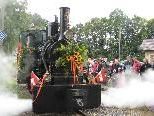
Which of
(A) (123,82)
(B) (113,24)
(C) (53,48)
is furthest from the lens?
(B) (113,24)

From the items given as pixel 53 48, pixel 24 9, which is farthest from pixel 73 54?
pixel 24 9

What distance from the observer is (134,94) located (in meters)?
14.8

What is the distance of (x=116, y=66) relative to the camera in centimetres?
2227

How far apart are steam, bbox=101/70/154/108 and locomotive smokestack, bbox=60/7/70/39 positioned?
134 inches

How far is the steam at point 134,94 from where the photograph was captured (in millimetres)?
13078

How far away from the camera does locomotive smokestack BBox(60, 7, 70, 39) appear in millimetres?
10625

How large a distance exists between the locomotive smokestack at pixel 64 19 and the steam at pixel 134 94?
340 cm

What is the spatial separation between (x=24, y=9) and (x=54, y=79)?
100ft

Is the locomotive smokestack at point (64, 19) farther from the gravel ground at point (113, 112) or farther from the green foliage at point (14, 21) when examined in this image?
the green foliage at point (14, 21)

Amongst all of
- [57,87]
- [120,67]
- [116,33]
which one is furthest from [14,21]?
[116,33]

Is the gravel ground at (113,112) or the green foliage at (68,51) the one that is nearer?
the green foliage at (68,51)

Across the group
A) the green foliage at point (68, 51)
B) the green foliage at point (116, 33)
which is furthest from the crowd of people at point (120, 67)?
the green foliage at point (116, 33)

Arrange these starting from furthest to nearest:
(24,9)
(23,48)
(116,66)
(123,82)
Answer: (24,9)
(116,66)
(123,82)
(23,48)

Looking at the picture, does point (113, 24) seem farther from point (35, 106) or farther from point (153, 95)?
Result: point (35, 106)
